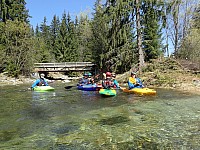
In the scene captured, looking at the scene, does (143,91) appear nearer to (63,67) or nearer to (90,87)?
(90,87)

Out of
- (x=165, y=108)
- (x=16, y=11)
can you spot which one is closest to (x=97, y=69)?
(x=16, y=11)

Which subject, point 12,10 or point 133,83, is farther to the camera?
point 12,10

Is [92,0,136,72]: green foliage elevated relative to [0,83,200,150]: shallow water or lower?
elevated

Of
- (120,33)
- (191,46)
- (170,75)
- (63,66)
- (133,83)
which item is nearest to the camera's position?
(133,83)

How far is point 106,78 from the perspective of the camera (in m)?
17.2

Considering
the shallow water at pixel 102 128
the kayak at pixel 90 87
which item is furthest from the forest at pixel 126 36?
the shallow water at pixel 102 128

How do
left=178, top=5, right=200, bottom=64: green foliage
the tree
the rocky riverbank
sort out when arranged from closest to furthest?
the rocky riverbank, left=178, top=5, right=200, bottom=64: green foliage, the tree

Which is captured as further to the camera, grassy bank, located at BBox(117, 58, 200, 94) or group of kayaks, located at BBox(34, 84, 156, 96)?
grassy bank, located at BBox(117, 58, 200, 94)

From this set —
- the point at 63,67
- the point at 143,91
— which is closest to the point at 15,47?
the point at 63,67

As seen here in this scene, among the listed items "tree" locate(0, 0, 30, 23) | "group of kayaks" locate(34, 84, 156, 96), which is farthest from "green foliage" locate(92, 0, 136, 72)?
"tree" locate(0, 0, 30, 23)

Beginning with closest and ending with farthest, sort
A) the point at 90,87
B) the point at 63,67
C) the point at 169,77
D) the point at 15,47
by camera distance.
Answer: the point at 90,87
the point at 169,77
the point at 15,47
the point at 63,67

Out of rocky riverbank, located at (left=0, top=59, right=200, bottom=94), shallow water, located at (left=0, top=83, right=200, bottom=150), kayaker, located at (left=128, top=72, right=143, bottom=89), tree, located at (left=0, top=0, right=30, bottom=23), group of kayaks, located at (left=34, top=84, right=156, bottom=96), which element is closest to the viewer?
shallow water, located at (left=0, top=83, right=200, bottom=150)

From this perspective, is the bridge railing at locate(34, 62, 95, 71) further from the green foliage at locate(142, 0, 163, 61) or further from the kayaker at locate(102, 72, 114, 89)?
the kayaker at locate(102, 72, 114, 89)

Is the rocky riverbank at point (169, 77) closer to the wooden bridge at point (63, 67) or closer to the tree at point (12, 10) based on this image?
the wooden bridge at point (63, 67)
